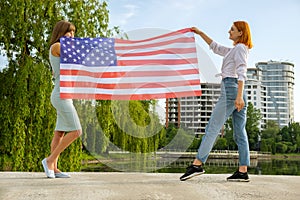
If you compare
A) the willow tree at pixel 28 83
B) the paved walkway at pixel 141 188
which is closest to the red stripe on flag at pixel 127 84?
the paved walkway at pixel 141 188

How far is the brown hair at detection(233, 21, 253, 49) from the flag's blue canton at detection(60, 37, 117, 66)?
4.11ft

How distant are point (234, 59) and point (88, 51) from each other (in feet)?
4.66

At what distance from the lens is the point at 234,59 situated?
4020 mm

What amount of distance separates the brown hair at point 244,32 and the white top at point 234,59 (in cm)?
8

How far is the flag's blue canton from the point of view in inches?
168

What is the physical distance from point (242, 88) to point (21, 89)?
571 centimetres

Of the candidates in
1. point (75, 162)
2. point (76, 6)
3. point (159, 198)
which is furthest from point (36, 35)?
point (159, 198)

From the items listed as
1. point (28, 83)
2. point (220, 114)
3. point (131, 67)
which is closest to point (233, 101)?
point (220, 114)

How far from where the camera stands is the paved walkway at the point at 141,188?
10.6ft

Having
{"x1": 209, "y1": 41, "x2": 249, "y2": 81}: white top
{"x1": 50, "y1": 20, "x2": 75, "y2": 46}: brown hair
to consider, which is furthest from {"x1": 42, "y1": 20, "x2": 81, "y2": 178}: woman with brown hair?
{"x1": 209, "y1": 41, "x2": 249, "y2": 81}: white top

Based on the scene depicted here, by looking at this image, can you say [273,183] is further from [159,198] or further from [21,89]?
[21,89]

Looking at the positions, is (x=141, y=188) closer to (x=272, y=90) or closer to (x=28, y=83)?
(x=28, y=83)

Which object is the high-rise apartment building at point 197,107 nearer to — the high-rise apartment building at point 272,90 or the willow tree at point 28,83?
the willow tree at point 28,83

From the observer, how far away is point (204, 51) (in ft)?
14.2
